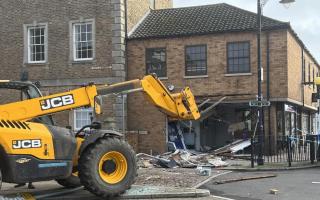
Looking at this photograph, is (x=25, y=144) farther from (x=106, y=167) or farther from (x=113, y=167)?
(x=113, y=167)

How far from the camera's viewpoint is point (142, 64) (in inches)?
986

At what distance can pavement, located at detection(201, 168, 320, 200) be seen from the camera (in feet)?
39.4

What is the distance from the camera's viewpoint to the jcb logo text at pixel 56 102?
11.1 metres

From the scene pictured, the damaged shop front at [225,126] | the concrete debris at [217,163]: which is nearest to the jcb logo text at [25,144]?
the concrete debris at [217,163]

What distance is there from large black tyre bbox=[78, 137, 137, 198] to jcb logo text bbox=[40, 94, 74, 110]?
1043mm

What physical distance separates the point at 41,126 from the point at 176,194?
314 centimetres

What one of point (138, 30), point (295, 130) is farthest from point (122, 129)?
point (295, 130)

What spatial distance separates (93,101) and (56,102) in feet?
2.70

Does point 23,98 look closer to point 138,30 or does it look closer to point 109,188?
point 109,188

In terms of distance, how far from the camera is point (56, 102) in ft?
36.7

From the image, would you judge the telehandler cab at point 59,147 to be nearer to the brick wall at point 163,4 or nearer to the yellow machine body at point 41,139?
the yellow machine body at point 41,139

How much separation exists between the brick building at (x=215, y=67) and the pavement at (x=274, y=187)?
24.5 feet

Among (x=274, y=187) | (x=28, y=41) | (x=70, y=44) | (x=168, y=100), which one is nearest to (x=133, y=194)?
(x=168, y=100)

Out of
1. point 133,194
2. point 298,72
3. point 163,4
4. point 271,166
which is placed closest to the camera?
point 133,194
